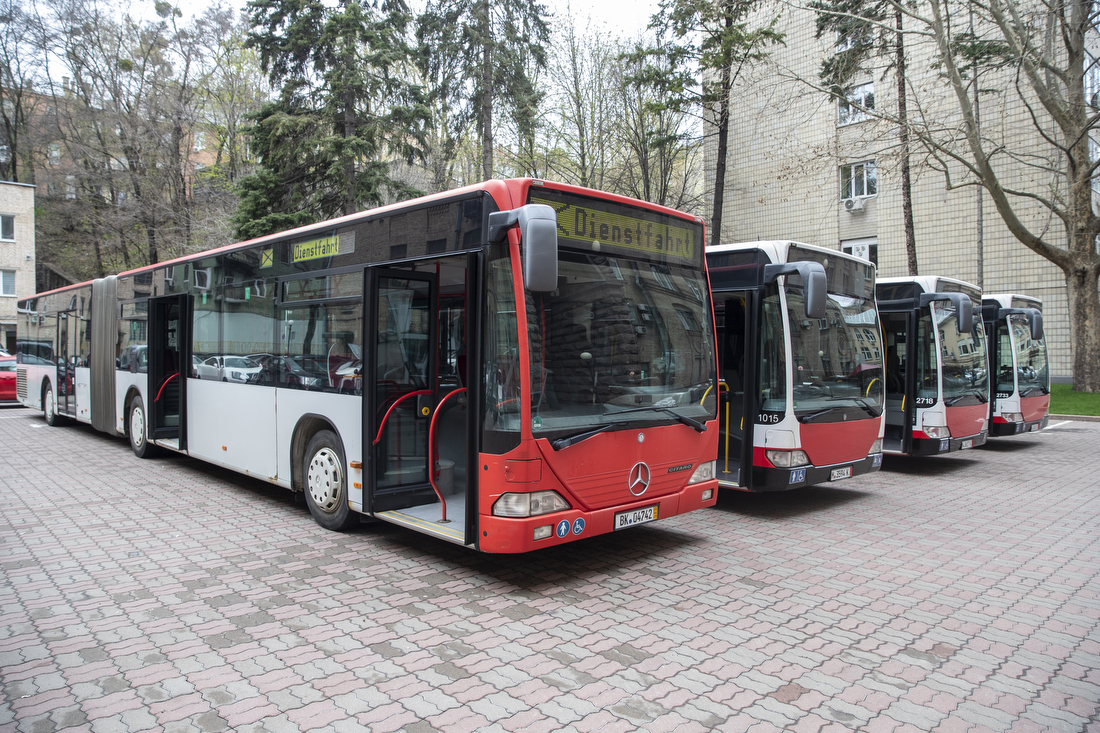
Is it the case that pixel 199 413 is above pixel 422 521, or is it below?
above

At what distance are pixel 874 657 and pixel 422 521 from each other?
352 centimetres

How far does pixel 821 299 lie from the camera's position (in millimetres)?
7270

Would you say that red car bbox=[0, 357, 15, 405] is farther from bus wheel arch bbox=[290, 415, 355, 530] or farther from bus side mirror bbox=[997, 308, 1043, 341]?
bus side mirror bbox=[997, 308, 1043, 341]

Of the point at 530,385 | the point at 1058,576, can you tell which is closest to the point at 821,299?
the point at 1058,576

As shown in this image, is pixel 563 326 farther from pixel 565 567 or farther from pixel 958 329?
pixel 958 329

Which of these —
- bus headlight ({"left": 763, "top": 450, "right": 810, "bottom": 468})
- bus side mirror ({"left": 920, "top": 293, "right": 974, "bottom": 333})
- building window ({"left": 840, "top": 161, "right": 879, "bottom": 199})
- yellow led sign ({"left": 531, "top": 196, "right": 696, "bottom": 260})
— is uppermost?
building window ({"left": 840, "top": 161, "right": 879, "bottom": 199})

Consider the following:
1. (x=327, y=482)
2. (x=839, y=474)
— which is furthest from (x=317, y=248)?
(x=839, y=474)

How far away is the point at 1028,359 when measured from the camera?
13.4m

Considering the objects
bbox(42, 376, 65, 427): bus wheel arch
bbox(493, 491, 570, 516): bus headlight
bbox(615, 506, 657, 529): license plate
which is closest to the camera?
bbox(493, 491, 570, 516): bus headlight

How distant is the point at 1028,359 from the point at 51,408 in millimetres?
20873

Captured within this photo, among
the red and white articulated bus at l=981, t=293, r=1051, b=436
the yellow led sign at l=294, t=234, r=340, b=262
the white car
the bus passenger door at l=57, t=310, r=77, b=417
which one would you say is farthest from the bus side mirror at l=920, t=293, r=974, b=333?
the bus passenger door at l=57, t=310, r=77, b=417

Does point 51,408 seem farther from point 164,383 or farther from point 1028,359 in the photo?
point 1028,359

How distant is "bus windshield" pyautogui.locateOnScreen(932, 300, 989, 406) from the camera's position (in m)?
10.8

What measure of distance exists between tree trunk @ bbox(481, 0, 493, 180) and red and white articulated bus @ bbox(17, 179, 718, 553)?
44.3 feet
